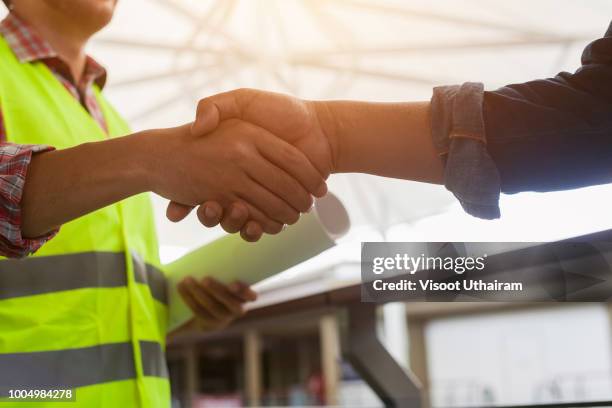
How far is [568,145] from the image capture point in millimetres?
459

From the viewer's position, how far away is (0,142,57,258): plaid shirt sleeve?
1.56 feet

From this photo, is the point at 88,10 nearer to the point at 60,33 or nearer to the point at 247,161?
the point at 60,33

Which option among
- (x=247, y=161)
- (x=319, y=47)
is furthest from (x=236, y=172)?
(x=319, y=47)

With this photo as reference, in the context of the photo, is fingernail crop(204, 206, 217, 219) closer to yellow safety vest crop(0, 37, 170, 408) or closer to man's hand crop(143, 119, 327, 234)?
man's hand crop(143, 119, 327, 234)

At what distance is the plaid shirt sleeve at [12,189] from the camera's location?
0.48 m

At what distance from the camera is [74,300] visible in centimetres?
58

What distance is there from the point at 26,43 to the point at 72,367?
327mm

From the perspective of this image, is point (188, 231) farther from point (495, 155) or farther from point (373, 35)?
point (373, 35)

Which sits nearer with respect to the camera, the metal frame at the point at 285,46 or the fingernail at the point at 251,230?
the fingernail at the point at 251,230

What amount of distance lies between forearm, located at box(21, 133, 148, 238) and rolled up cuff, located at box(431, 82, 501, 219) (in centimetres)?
23

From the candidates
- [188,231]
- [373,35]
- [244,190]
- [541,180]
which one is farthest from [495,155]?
[373,35]

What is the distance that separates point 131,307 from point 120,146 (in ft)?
0.63

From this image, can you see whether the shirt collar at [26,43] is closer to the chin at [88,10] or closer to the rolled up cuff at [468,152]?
the chin at [88,10]

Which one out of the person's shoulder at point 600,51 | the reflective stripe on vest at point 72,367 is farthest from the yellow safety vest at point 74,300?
the person's shoulder at point 600,51
